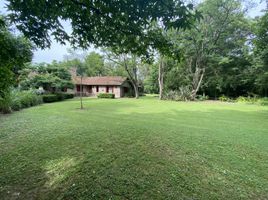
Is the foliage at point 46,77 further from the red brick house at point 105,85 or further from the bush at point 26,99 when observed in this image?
the red brick house at point 105,85

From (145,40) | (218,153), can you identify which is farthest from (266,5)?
(145,40)

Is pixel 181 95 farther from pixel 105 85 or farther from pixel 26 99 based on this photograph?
pixel 26 99

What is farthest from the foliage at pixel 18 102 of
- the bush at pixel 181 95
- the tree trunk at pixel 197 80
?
the tree trunk at pixel 197 80

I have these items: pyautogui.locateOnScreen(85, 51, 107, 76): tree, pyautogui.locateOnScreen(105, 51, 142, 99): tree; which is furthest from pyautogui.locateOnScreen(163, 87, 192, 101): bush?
pyautogui.locateOnScreen(85, 51, 107, 76): tree

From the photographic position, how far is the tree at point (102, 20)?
2686 millimetres

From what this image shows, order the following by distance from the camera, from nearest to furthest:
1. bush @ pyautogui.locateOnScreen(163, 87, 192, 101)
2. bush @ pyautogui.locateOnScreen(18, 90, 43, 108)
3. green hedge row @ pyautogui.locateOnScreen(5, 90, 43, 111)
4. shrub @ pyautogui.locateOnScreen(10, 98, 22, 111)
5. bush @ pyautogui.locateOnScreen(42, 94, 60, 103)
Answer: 1. shrub @ pyautogui.locateOnScreen(10, 98, 22, 111)
2. green hedge row @ pyautogui.locateOnScreen(5, 90, 43, 111)
3. bush @ pyautogui.locateOnScreen(18, 90, 43, 108)
4. bush @ pyautogui.locateOnScreen(42, 94, 60, 103)
5. bush @ pyautogui.locateOnScreen(163, 87, 192, 101)

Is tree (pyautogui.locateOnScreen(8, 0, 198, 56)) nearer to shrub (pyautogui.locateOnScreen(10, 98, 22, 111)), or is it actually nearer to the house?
shrub (pyautogui.locateOnScreen(10, 98, 22, 111))

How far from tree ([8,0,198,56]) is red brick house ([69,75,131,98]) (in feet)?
95.1

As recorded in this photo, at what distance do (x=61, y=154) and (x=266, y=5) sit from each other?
1247 centimetres

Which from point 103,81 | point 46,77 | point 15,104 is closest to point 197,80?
point 103,81

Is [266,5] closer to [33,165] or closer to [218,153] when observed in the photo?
[218,153]

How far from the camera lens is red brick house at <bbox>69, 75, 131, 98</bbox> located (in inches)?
1302

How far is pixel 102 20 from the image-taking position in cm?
319

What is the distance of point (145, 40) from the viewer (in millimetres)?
3346
